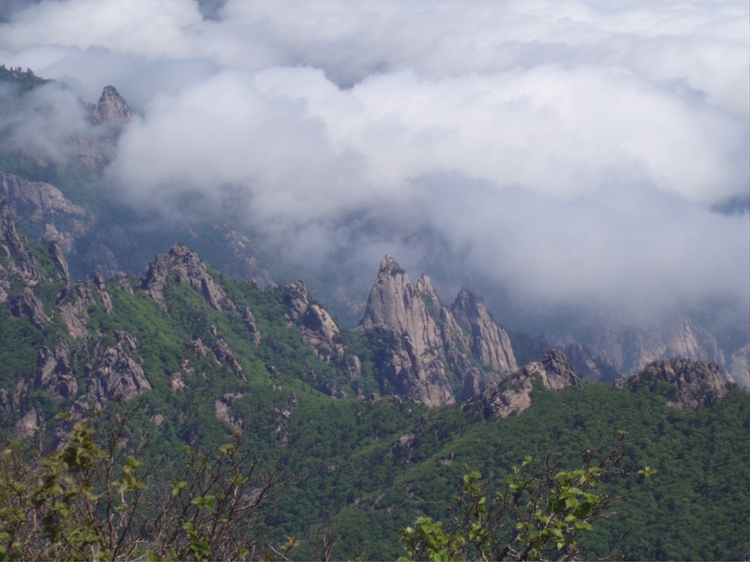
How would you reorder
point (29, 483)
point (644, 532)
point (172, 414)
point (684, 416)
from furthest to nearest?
1. point (172, 414)
2. point (684, 416)
3. point (644, 532)
4. point (29, 483)

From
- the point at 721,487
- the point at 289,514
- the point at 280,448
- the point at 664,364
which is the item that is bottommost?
the point at 280,448

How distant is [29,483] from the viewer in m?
21.0

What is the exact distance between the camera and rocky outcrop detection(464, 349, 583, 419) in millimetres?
175500

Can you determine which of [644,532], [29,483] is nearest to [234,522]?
[29,483]

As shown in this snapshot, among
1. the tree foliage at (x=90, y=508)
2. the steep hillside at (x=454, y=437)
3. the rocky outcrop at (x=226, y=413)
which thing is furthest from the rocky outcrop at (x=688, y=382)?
the tree foliage at (x=90, y=508)

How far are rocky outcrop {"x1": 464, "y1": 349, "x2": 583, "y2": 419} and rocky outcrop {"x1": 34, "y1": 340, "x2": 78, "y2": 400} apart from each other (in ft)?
285

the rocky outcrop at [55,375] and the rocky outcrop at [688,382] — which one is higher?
the rocky outcrop at [688,382]

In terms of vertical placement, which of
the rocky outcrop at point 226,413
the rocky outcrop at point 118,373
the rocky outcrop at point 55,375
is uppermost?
the rocky outcrop at point 55,375

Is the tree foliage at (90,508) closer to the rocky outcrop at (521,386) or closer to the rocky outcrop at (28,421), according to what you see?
the rocky outcrop at (28,421)

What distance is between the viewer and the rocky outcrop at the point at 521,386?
175500 millimetres

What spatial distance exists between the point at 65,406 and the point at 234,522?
166 meters

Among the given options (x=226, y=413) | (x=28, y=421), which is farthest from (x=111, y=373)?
(x=226, y=413)

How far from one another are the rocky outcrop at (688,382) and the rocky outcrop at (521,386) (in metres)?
18.4

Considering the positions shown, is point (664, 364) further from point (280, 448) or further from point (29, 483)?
point (29, 483)
